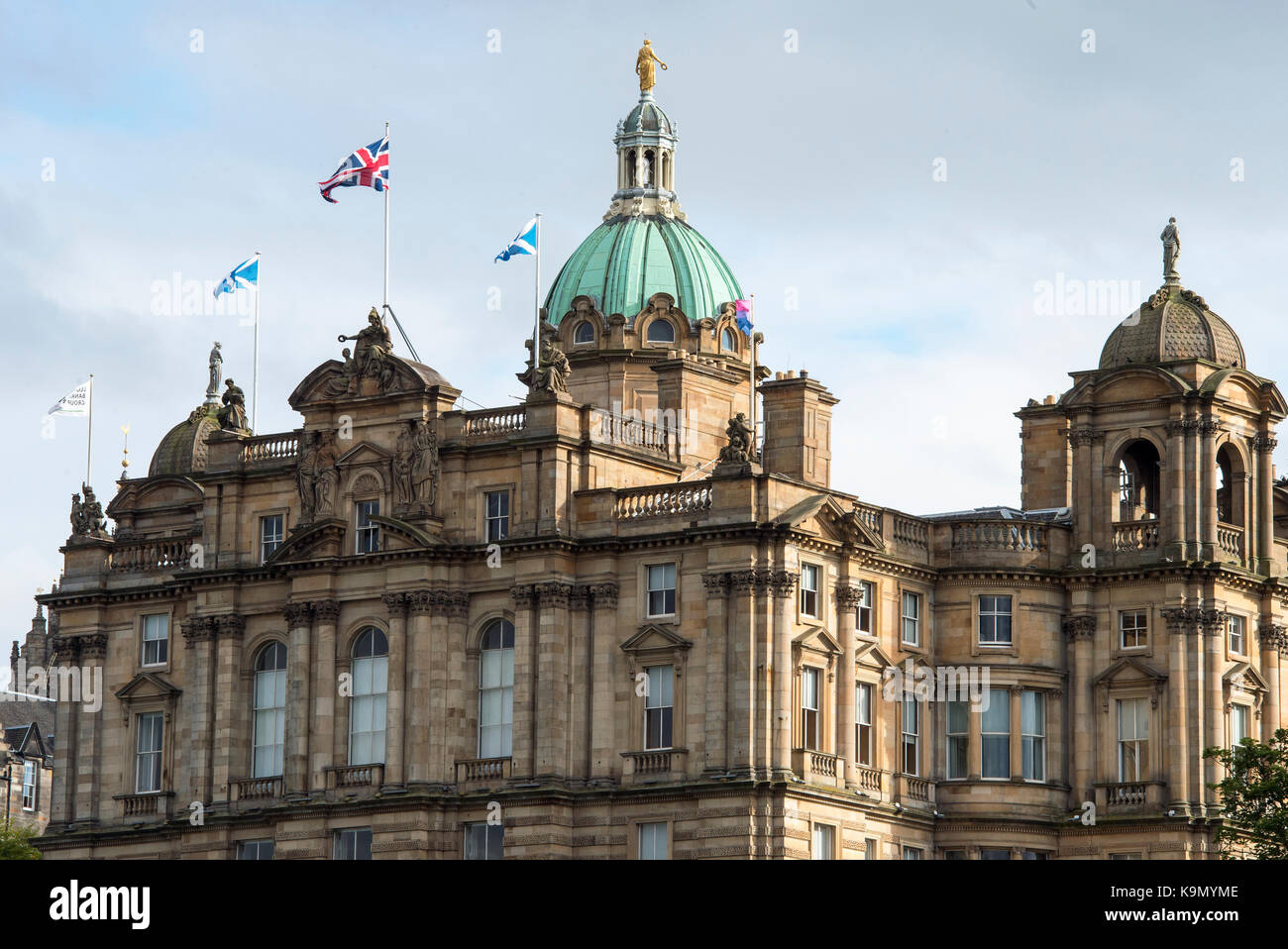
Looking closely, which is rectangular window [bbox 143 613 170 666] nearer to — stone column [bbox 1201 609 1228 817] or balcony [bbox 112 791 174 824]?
balcony [bbox 112 791 174 824]

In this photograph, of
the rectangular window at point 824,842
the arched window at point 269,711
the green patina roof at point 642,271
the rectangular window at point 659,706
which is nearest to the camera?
the rectangular window at point 824,842

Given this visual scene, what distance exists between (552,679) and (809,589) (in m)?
8.02

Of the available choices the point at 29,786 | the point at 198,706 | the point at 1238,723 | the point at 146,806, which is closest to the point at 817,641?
the point at 1238,723

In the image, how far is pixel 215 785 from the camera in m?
102

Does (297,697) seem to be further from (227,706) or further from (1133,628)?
(1133,628)

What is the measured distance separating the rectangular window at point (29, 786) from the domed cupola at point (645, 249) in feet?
195

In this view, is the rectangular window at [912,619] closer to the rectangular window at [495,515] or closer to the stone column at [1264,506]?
the stone column at [1264,506]

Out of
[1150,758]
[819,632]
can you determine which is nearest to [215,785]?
[819,632]

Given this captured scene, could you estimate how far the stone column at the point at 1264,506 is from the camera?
103 meters

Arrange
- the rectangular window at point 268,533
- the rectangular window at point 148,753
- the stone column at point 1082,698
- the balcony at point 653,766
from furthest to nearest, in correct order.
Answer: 1. the rectangular window at point 148,753
2. the rectangular window at point 268,533
3. the stone column at point 1082,698
4. the balcony at point 653,766

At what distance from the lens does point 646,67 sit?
381 ft

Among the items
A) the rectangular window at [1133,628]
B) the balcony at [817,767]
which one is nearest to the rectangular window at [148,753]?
the balcony at [817,767]

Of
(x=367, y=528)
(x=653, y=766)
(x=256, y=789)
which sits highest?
(x=367, y=528)

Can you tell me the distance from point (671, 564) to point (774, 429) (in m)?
6.35
